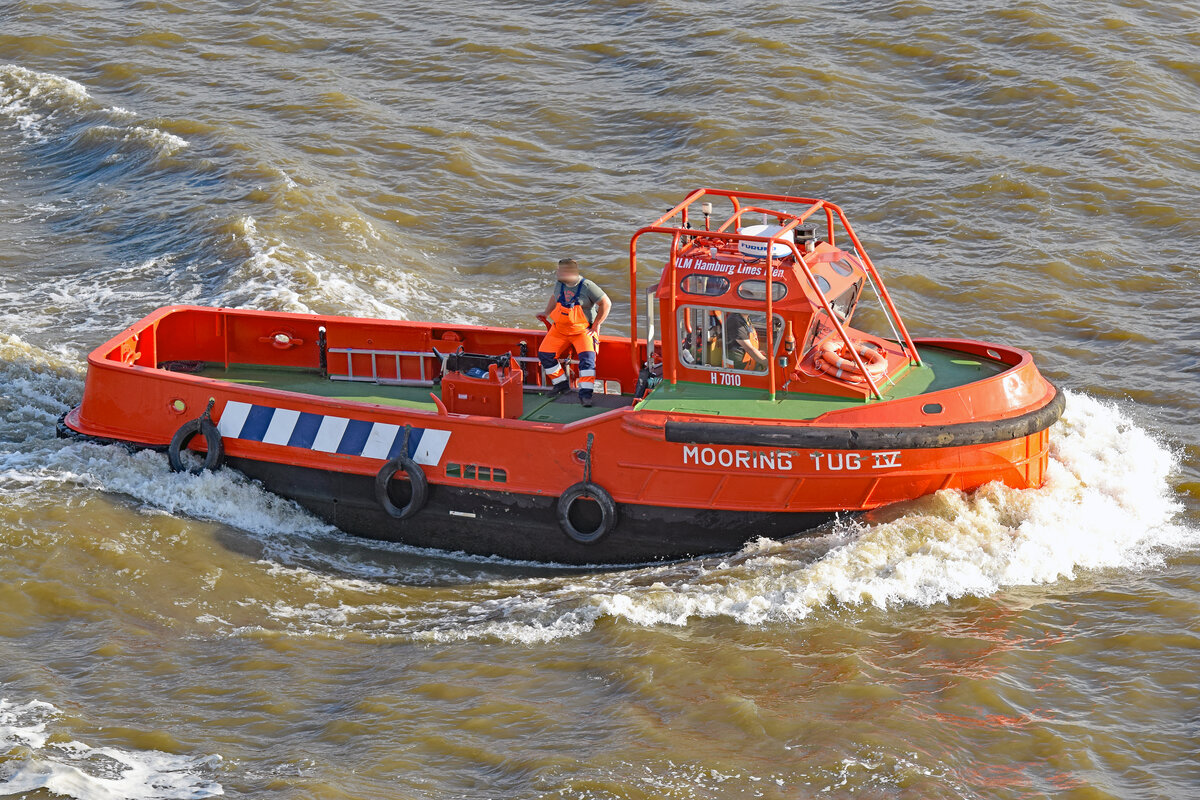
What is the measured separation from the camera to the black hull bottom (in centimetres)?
1001

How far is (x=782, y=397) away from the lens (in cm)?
999

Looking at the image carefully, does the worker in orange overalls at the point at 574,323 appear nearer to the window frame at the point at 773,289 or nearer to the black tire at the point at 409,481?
the window frame at the point at 773,289

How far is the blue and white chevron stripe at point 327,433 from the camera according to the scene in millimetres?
10367

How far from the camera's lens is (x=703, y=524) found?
32.9 ft

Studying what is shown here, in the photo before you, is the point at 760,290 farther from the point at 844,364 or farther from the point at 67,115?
the point at 67,115

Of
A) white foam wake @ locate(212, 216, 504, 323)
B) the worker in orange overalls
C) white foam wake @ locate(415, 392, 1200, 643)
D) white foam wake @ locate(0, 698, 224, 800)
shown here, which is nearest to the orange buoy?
white foam wake @ locate(415, 392, 1200, 643)

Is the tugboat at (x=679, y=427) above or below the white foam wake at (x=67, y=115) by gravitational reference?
below

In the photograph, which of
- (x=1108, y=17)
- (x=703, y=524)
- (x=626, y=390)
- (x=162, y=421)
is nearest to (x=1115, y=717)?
(x=703, y=524)

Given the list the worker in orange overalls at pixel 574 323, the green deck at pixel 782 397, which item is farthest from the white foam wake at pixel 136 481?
the green deck at pixel 782 397

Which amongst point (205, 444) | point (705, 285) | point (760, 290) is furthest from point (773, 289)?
point (205, 444)

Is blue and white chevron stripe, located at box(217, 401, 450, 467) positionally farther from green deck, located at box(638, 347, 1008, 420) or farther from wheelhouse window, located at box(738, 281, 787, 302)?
wheelhouse window, located at box(738, 281, 787, 302)

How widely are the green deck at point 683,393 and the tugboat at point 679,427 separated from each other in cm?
3

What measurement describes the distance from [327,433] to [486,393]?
4.20 ft

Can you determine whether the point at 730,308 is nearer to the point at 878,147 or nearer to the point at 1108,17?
the point at 878,147
